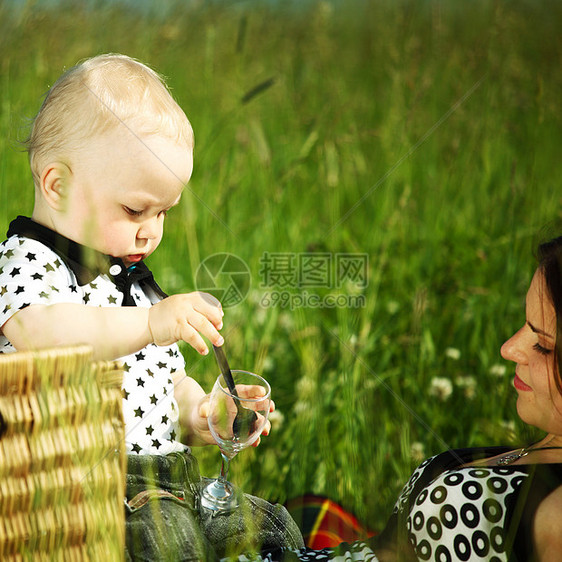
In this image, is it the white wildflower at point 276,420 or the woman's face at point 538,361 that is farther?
the white wildflower at point 276,420

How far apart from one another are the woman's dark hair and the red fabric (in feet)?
1.06

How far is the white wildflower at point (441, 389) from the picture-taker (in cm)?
110

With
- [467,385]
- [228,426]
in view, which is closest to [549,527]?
[228,426]

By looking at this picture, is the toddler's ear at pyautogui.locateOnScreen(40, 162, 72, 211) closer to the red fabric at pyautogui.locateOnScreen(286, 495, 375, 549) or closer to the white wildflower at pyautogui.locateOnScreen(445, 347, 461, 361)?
the red fabric at pyautogui.locateOnScreen(286, 495, 375, 549)

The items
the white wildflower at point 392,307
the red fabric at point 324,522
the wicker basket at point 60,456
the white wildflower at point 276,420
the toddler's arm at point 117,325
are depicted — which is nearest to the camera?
the wicker basket at point 60,456

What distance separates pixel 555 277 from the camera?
0.68 metres

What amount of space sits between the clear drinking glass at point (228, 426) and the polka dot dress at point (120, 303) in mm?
64

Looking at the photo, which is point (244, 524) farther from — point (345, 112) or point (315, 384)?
point (345, 112)

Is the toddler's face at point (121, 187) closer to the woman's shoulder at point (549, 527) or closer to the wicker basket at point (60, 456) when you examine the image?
the wicker basket at point (60, 456)

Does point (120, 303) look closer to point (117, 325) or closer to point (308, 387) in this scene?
point (117, 325)

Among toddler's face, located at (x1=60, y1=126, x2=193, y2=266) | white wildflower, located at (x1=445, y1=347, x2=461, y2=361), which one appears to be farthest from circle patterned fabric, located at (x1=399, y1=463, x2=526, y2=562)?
white wildflower, located at (x1=445, y1=347, x2=461, y2=361)

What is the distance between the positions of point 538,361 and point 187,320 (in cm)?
33

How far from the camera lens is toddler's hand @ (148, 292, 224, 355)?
0.67 meters

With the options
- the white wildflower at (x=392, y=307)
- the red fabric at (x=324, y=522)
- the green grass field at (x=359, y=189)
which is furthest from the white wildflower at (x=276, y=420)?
the white wildflower at (x=392, y=307)
